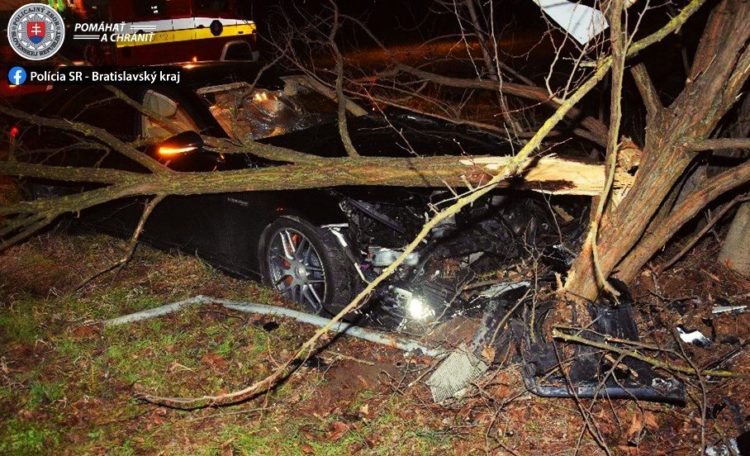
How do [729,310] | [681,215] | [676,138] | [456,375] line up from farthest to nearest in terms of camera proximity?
[729,310]
[681,215]
[456,375]
[676,138]

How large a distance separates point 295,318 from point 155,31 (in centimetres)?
951

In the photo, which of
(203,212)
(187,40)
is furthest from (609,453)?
(187,40)

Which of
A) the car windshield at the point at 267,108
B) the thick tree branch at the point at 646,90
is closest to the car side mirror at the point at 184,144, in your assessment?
the car windshield at the point at 267,108

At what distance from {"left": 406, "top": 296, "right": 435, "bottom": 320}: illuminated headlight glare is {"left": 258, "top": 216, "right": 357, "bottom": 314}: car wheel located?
42 centimetres

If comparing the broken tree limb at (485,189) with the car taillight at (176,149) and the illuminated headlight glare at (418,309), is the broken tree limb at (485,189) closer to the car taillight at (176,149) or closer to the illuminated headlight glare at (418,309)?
the illuminated headlight glare at (418,309)

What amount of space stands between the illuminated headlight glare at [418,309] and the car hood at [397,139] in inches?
43.8

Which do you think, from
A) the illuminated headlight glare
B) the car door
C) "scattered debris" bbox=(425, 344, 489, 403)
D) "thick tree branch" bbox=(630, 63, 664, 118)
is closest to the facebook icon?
the car door

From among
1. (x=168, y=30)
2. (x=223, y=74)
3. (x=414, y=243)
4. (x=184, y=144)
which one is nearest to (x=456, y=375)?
(x=414, y=243)

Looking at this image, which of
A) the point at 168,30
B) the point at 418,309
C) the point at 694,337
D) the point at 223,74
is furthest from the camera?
the point at 168,30

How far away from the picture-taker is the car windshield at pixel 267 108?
16.2 ft

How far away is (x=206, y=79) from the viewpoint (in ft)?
16.8

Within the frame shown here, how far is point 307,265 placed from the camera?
14.0 ft

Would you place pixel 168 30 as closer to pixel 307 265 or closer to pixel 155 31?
pixel 155 31

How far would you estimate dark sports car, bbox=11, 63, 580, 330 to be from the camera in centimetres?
402
